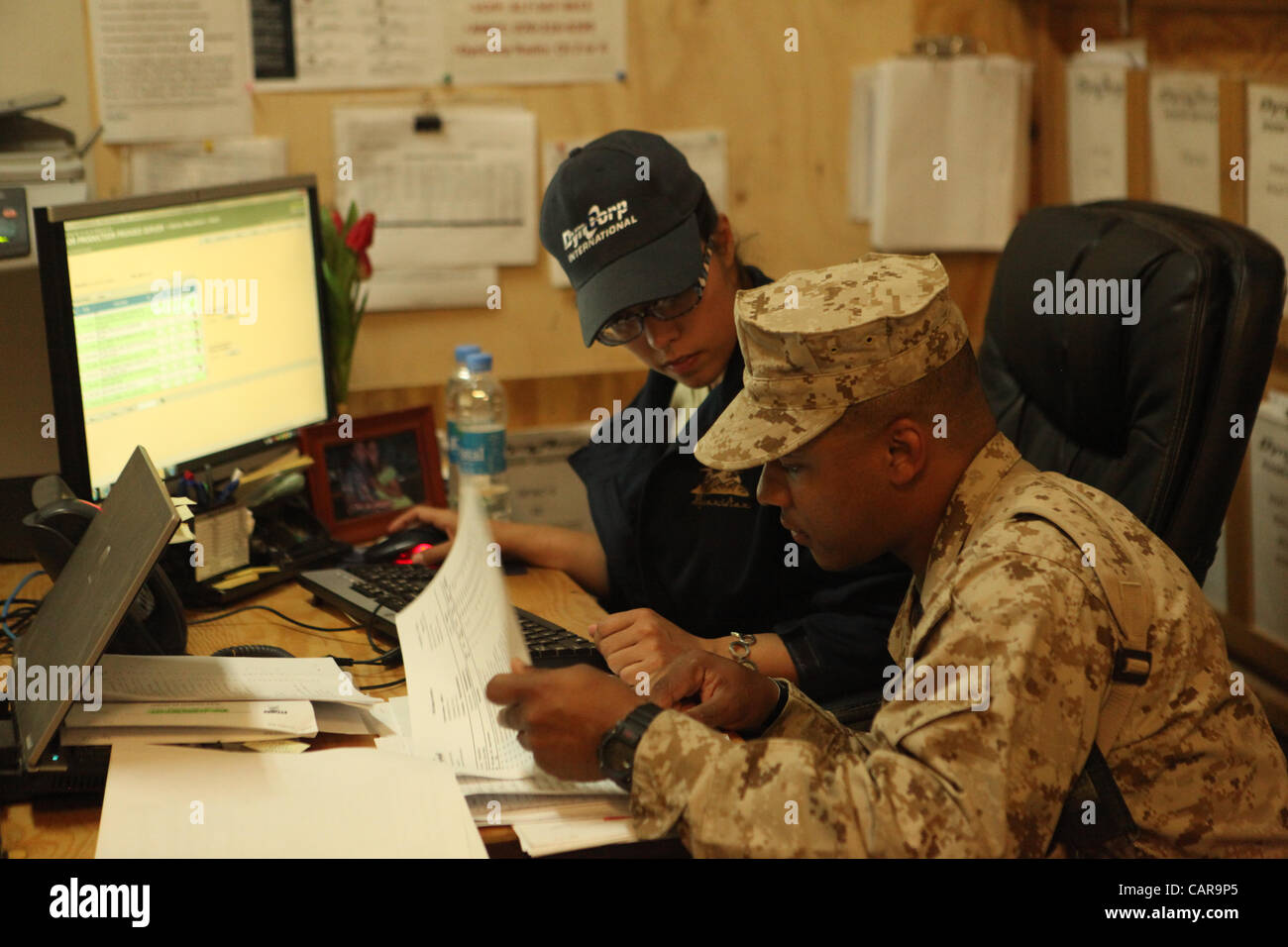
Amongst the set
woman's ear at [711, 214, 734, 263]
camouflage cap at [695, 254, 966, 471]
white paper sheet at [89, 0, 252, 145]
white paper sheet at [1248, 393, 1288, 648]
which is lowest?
white paper sheet at [1248, 393, 1288, 648]

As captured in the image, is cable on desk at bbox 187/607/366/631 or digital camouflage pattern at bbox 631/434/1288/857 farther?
cable on desk at bbox 187/607/366/631

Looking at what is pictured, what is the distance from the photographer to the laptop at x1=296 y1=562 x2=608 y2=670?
1.33 metres

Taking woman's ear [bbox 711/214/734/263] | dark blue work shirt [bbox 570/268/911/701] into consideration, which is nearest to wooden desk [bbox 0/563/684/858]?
dark blue work shirt [bbox 570/268/911/701]

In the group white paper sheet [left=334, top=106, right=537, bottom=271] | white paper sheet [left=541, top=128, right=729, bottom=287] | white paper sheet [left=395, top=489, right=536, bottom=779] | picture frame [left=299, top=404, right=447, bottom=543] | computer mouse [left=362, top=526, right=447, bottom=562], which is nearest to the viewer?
white paper sheet [left=395, top=489, right=536, bottom=779]

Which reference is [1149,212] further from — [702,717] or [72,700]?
[72,700]

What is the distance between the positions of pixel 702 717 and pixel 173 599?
1.93 ft

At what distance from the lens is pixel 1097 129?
2.33 metres

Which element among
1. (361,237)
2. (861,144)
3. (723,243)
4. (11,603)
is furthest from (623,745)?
(861,144)

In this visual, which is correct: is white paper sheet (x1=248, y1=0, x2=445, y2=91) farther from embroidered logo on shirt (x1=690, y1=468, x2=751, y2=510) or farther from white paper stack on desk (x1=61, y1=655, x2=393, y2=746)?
white paper stack on desk (x1=61, y1=655, x2=393, y2=746)

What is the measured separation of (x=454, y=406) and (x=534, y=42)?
2.23 feet

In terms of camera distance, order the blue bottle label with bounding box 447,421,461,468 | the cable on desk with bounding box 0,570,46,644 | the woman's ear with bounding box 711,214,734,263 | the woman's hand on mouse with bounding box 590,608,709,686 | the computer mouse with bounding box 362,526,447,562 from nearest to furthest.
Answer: the woman's hand on mouse with bounding box 590,608,709,686
the cable on desk with bounding box 0,570,46,644
the woman's ear with bounding box 711,214,734,263
the computer mouse with bounding box 362,526,447,562
the blue bottle label with bounding box 447,421,461,468

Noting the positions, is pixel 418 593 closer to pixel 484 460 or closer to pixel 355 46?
pixel 484 460

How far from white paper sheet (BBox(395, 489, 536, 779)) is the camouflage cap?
221mm

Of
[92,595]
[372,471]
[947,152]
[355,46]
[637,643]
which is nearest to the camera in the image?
[92,595]
